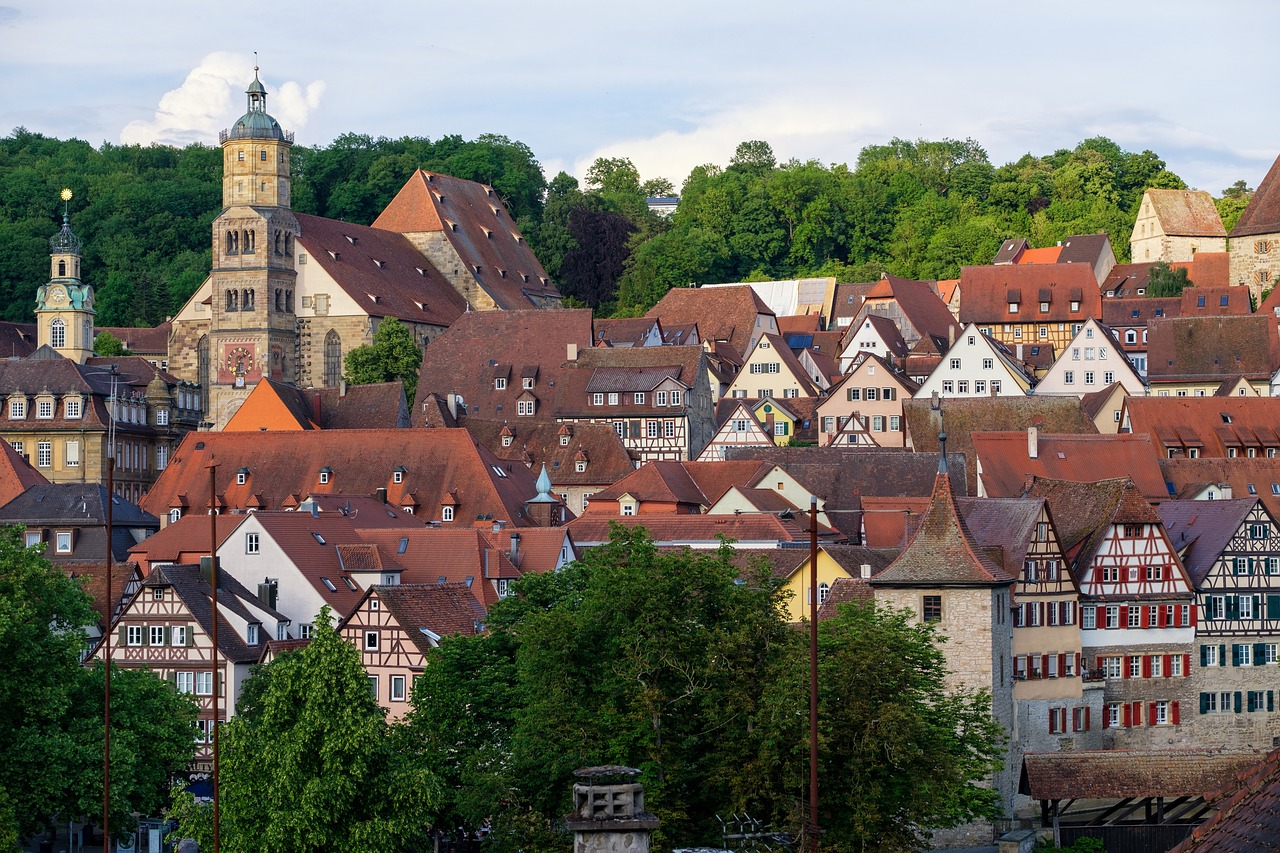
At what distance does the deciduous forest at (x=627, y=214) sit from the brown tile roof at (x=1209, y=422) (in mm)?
51513

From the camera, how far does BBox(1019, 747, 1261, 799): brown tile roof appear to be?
1843 inches

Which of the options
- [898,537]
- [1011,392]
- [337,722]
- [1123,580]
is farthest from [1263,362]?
[337,722]

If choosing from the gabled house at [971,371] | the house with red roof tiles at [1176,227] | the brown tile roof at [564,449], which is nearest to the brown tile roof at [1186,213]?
the house with red roof tiles at [1176,227]

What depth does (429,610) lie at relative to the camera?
181 feet

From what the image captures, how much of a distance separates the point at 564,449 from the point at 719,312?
31.5m

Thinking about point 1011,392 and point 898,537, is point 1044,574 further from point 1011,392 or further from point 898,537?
point 1011,392

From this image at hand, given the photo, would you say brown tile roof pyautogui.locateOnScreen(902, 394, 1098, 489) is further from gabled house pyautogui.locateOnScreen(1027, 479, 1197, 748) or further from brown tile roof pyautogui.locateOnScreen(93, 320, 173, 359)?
brown tile roof pyautogui.locateOnScreen(93, 320, 173, 359)

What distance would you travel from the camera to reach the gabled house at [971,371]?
92500mm

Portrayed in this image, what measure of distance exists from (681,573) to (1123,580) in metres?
21.2

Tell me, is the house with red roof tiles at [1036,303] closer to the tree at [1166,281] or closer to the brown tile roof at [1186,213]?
the tree at [1166,281]

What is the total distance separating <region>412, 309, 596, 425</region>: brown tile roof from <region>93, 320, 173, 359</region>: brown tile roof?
31376 mm

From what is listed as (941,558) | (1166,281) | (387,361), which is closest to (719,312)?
(387,361)

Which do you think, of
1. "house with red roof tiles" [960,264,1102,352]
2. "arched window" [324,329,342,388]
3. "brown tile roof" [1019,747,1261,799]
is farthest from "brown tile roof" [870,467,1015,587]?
"house with red roof tiles" [960,264,1102,352]

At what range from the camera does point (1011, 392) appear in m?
93.3
